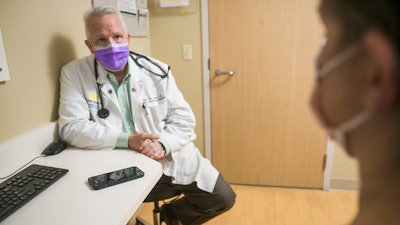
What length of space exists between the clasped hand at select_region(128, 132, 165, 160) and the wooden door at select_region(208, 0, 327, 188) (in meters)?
1.16

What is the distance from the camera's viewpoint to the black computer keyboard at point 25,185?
2.73 feet

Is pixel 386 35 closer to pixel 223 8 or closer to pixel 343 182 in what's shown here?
pixel 223 8

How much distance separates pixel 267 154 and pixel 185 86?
0.88 meters

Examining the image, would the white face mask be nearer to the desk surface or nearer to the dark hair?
the dark hair

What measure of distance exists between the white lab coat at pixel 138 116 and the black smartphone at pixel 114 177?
0.29m

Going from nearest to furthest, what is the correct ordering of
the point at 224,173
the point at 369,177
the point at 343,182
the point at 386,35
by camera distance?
the point at 386,35 < the point at 369,177 < the point at 343,182 < the point at 224,173

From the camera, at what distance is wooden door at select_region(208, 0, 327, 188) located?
6.98ft

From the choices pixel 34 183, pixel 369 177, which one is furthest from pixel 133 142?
pixel 369 177

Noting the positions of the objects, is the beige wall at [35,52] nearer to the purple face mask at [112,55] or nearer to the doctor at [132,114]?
the doctor at [132,114]

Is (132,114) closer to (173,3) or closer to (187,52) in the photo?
(187,52)

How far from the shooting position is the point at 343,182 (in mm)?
2342

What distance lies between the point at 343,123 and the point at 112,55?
1.17m

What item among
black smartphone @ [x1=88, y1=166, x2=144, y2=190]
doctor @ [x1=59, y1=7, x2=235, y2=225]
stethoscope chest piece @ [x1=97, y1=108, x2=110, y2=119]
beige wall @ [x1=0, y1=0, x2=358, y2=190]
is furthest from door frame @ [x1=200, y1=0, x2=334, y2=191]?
black smartphone @ [x1=88, y1=166, x2=144, y2=190]

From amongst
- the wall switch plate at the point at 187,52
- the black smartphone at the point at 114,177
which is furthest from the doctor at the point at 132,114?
the wall switch plate at the point at 187,52
